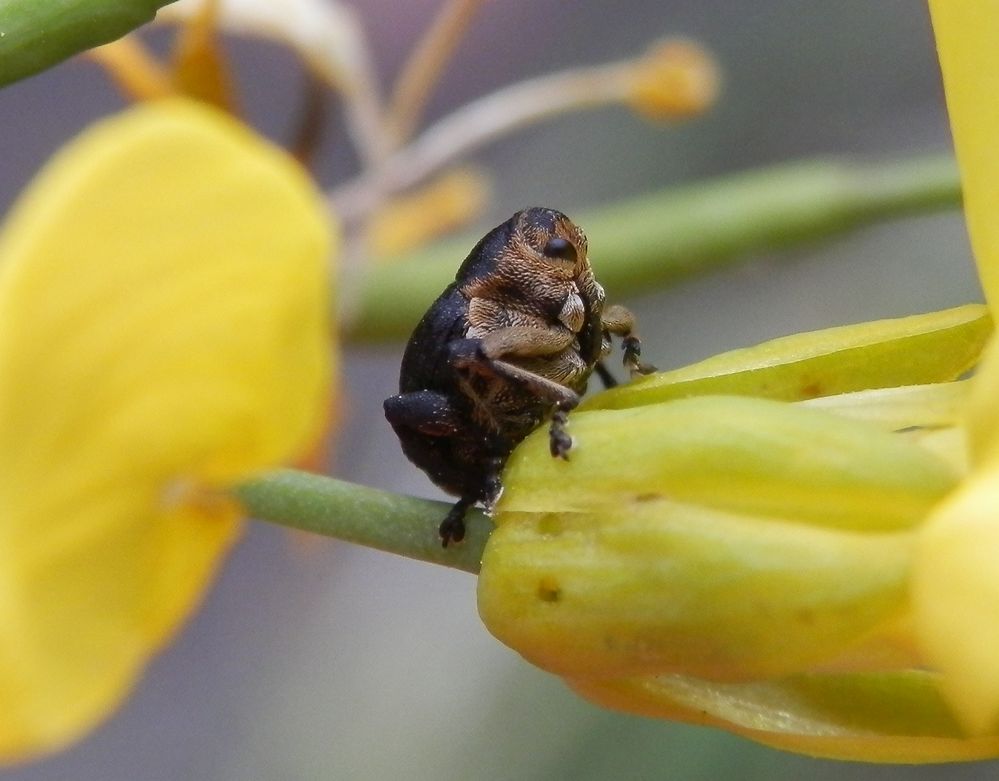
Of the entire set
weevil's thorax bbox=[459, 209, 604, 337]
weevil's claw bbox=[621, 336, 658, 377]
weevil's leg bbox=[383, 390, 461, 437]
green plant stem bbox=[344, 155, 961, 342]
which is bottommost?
green plant stem bbox=[344, 155, 961, 342]

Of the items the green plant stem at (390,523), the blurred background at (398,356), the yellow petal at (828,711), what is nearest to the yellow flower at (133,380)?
the green plant stem at (390,523)

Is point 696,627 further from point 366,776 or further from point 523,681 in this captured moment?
point 366,776

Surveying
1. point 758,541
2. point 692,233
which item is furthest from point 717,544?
point 692,233

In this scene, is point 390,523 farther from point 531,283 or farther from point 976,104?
point 976,104

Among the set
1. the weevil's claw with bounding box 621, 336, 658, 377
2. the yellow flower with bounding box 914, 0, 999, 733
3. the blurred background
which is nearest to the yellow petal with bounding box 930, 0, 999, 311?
the yellow flower with bounding box 914, 0, 999, 733

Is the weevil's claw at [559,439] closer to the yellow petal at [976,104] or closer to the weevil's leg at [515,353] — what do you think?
the weevil's leg at [515,353]

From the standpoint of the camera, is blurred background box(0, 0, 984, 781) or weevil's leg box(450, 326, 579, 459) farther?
blurred background box(0, 0, 984, 781)

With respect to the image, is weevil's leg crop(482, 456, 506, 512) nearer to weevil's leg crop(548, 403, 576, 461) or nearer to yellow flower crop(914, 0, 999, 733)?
weevil's leg crop(548, 403, 576, 461)
